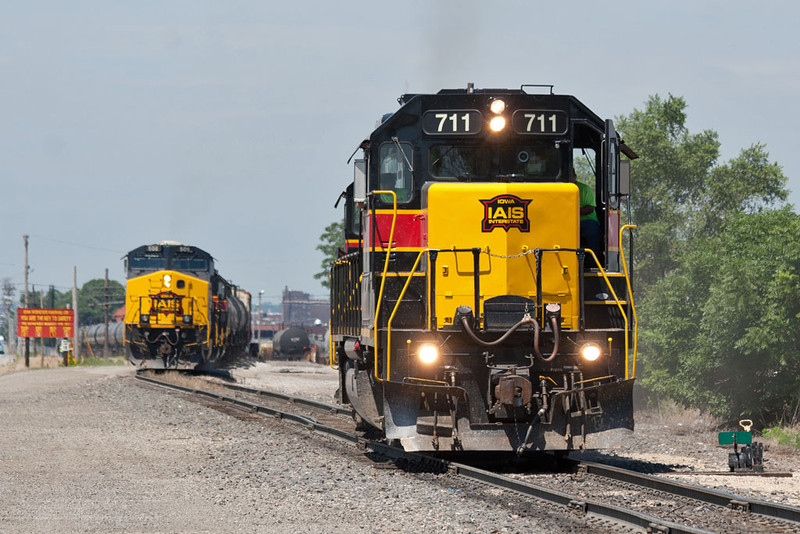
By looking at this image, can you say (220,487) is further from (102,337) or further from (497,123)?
(102,337)

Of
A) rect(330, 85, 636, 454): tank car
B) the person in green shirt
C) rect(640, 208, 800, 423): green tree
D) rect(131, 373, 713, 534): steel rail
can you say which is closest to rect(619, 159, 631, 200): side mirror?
rect(330, 85, 636, 454): tank car

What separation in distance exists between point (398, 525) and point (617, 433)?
133 inches

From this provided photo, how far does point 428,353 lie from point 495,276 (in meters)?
1.05

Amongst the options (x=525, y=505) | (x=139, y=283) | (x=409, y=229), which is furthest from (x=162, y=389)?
(x=525, y=505)

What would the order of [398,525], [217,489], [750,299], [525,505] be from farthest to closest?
[750,299], [217,489], [525,505], [398,525]

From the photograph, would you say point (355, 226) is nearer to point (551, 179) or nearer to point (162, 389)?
point (551, 179)

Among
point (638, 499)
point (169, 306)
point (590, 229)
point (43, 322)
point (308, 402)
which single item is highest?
point (590, 229)

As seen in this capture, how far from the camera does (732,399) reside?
78.0 feet

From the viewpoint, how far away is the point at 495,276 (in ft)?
33.7

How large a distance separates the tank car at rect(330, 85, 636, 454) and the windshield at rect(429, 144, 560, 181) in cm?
1

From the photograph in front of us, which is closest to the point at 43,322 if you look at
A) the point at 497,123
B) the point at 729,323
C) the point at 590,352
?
the point at 729,323

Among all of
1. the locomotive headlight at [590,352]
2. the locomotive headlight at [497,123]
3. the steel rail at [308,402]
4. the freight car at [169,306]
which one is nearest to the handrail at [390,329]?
the locomotive headlight at [497,123]

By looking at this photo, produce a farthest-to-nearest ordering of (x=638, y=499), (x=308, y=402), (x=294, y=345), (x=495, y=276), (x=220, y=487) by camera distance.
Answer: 1. (x=294, y=345)
2. (x=308, y=402)
3. (x=495, y=276)
4. (x=220, y=487)
5. (x=638, y=499)

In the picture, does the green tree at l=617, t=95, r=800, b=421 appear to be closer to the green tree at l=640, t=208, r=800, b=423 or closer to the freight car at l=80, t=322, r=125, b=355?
the green tree at l=640, t=208, r=800, b=423
